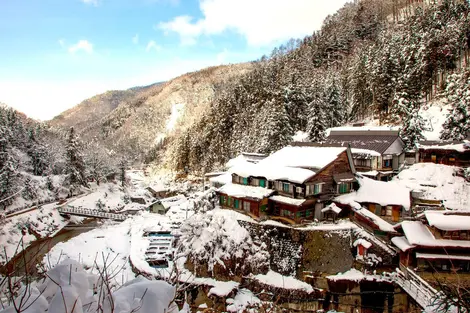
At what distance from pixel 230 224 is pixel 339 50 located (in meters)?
64.7

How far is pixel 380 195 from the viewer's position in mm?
23516

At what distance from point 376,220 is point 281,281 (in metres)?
8.24

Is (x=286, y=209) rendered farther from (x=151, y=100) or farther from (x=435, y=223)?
(x=151, y=100)

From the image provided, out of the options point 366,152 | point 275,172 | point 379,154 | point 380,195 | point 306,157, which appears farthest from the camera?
point 366,152

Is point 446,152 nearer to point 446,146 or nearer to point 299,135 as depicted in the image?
point 446,146

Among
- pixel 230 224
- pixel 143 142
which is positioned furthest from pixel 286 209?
pixel 143 142

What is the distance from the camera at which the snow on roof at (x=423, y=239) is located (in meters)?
Result: 17.0

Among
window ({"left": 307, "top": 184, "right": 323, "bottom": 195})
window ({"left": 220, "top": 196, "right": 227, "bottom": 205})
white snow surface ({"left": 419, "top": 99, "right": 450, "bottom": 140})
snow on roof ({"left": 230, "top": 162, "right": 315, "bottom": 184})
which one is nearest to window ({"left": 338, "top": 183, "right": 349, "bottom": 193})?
window ({"left": 307, "top": 184, "right": 323, "bottom": 195})

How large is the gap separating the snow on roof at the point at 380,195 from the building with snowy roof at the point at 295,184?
992 millimetres

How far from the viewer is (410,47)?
45.8 meters

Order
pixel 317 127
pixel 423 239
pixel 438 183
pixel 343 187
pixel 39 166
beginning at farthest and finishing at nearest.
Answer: pixel 39 166 → pixel 317 127 → pixel 438 183 → pixel 343 187 → pixel 423 239

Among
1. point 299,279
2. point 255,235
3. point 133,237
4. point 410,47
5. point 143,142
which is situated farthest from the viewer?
point 143,142

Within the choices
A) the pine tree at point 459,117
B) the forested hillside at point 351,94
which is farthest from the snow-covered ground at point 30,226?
the pine tree at point 459,117

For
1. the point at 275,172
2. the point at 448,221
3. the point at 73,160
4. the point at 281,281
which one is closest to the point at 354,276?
the point at 281,281
